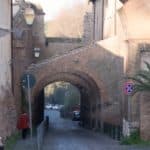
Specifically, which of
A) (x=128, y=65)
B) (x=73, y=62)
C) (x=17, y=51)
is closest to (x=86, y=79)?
(x=73, y=62)

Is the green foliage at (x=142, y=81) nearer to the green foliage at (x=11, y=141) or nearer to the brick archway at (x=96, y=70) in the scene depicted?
the green foliage at (x=11, y=141)

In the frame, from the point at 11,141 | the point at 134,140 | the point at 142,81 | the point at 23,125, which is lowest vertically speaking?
the point at 134,140

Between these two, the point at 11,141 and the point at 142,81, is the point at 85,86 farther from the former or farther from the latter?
the point at 11,141

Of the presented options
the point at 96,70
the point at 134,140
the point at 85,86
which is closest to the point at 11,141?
the point at 134,140

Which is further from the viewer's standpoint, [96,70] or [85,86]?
[85,86]

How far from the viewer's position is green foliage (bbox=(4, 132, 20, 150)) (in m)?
24.0

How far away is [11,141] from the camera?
86.0 feet

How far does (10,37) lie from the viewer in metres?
30.8

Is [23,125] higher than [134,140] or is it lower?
higher

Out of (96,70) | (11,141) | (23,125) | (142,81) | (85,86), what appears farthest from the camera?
(85,86)

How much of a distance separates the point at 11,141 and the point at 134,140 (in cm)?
633

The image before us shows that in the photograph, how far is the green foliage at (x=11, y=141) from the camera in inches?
943

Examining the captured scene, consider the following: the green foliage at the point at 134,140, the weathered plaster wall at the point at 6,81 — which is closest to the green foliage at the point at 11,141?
the weathered plaster wall at the point at 6,81

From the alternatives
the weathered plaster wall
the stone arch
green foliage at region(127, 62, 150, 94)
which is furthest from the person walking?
the stone arch
